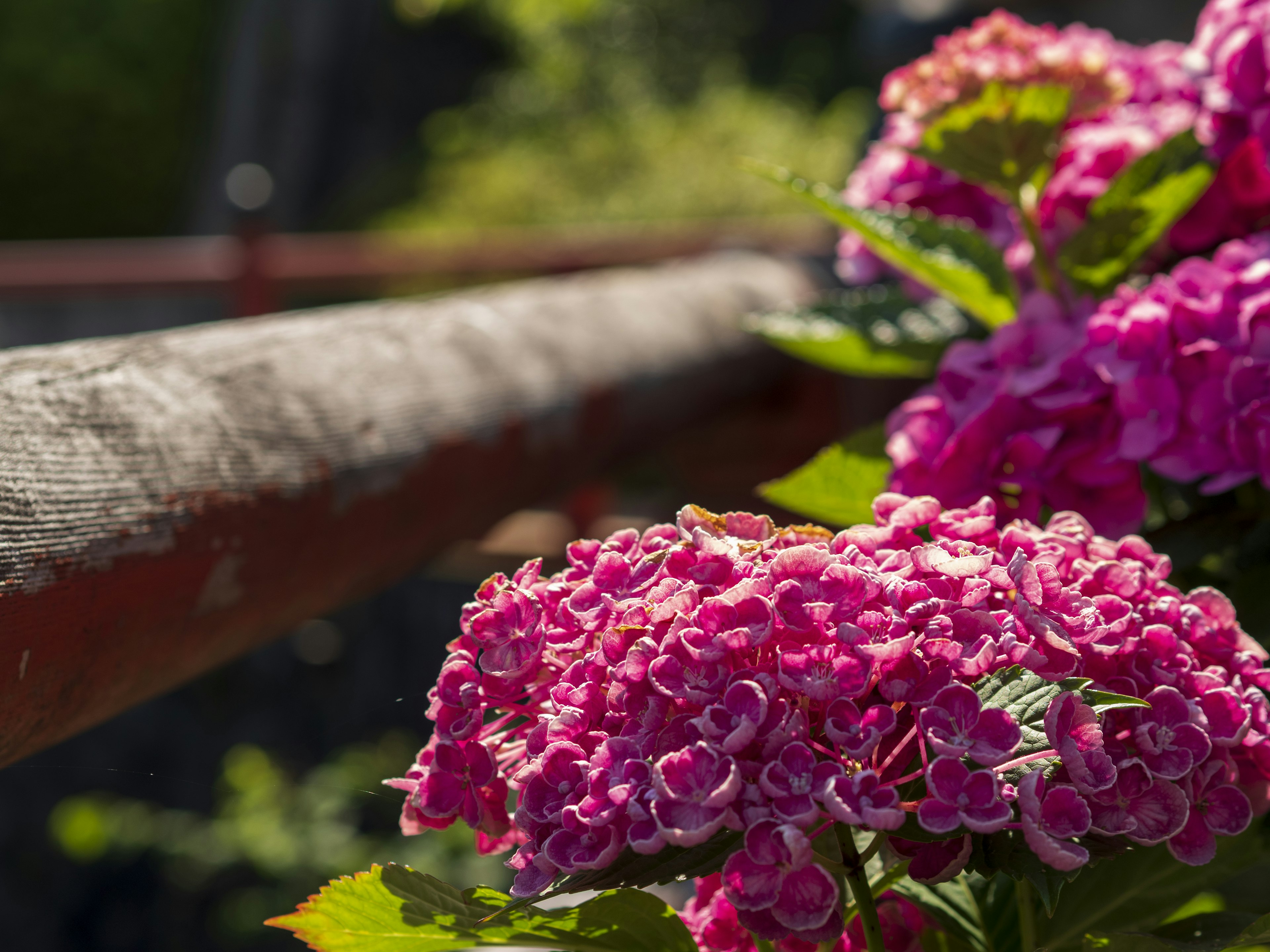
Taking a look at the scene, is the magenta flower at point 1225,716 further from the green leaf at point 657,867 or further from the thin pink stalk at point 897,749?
the green leaf at point 657,867

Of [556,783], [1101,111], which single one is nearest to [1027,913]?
[556,783]

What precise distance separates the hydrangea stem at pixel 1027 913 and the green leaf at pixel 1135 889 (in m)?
0.04

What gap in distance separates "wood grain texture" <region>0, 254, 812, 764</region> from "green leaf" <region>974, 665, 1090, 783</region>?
0.58 m

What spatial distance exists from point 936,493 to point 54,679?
26.3 inches

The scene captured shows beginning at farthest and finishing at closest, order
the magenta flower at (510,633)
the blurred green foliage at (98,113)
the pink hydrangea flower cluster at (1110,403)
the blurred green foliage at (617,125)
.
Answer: the blurred green foliage at (98,113), the blurred green foliage at (617,125), the pink hydrangea flower cluster at (1110,403), the magenta flower at (510,633)

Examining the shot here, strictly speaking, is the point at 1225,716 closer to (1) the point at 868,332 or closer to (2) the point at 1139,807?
(2) the point at 1139,807

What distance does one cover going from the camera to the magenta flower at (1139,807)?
567 millimetres

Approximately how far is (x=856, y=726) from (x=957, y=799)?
54mm

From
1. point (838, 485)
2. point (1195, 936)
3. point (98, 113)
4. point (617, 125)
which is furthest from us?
point (98, 113)

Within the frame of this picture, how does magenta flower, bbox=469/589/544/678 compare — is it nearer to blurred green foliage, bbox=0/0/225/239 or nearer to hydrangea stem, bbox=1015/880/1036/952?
hydrangea stem, bbox=1015/880/1036/952

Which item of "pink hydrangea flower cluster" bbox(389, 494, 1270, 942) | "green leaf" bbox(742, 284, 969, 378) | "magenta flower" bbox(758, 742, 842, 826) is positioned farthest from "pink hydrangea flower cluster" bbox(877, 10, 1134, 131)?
"magenta flower" bbox(758, 742, 842, 826)

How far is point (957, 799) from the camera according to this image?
0.51 meters

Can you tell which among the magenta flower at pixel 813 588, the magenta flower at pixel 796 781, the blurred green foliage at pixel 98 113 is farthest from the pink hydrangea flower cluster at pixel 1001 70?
the blurred green foliage at pixel 98 113

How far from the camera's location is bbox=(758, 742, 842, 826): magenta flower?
502 mm
